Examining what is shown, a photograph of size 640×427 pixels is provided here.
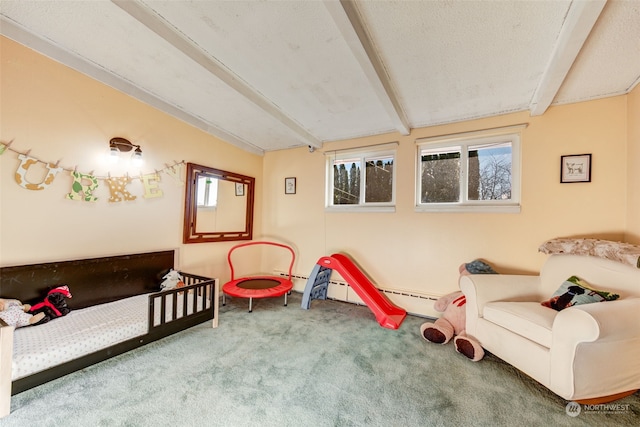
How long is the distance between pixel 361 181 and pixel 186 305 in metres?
2.59

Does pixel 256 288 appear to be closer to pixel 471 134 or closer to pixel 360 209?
pixel 360 209

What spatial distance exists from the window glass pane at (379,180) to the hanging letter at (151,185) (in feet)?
8.56

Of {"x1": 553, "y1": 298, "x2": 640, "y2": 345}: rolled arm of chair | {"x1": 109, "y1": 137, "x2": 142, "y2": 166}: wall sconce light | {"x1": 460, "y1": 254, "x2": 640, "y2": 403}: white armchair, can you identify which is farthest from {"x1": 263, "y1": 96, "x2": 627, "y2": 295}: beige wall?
{"x1": 109, "y1": 137, "x2": 142, "y2": 166}: wall sconce light

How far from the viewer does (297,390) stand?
166 cm

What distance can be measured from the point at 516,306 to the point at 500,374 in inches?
20.5

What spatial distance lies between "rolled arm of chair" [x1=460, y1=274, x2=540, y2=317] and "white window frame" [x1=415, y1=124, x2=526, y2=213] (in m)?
0.75

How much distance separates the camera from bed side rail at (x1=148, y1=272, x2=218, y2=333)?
6.99ft

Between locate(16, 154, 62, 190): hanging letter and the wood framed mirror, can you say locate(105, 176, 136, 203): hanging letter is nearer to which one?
locate(16, 154, 62, 190): hanging letter

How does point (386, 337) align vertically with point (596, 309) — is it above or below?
below

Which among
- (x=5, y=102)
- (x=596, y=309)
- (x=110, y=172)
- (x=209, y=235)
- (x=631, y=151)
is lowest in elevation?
(x=596, y=309)

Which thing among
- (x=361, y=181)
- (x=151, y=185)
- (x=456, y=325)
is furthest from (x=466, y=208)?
(x=151, y=185)

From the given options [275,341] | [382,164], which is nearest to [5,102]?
[275,341]

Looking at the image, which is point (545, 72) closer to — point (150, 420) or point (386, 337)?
point (386, 337)

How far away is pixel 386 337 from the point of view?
2434mm
